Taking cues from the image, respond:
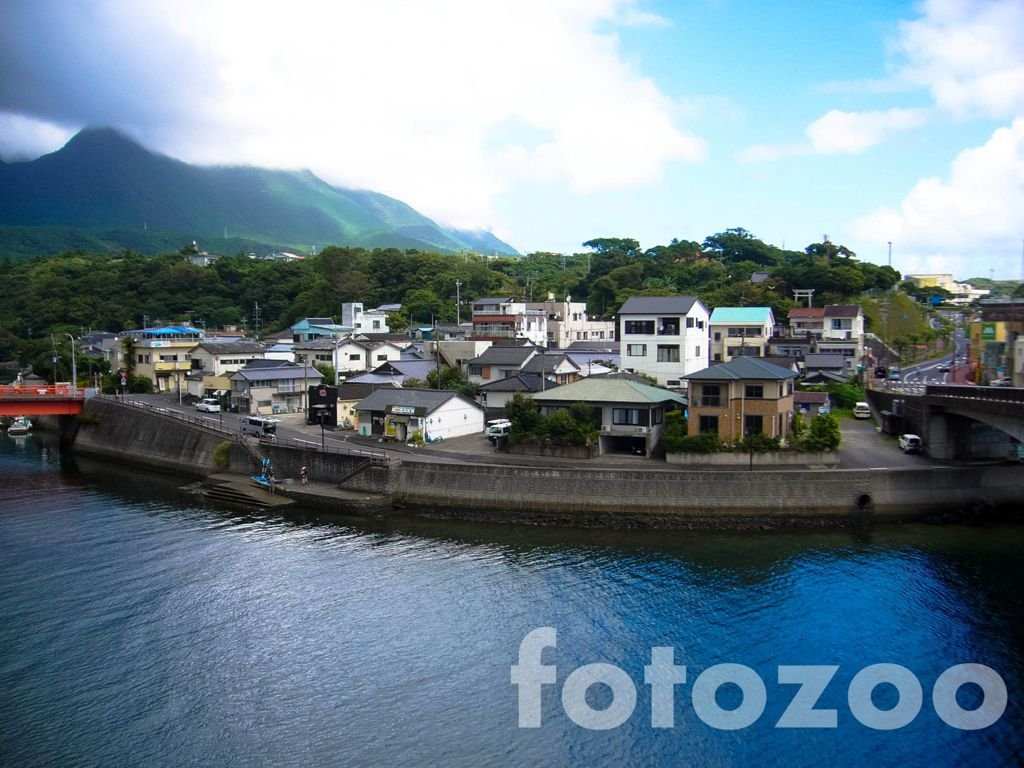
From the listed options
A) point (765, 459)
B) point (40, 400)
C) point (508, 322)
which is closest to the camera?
point (765, 459)

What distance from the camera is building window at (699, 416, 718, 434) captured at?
30.2 metres

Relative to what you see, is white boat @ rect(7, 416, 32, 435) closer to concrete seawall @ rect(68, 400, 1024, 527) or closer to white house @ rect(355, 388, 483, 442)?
white house @ rect(355, 388, 483, 442)

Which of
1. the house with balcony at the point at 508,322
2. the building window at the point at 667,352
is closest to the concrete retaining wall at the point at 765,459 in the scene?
the building window at the point at 667,352

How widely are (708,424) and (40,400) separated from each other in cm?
3603

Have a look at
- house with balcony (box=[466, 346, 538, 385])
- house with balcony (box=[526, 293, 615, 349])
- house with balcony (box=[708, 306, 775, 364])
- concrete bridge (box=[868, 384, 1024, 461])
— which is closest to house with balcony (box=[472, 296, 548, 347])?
house with balcony (box=[526, 293, 615, 349])

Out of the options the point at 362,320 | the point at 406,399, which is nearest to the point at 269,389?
the point at 406,399

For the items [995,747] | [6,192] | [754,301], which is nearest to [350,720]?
[995,747]

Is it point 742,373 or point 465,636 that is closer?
point 465,636

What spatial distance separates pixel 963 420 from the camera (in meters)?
29.6

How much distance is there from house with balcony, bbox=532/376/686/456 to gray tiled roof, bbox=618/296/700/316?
28.0 ft

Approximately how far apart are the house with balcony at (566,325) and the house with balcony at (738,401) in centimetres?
3200

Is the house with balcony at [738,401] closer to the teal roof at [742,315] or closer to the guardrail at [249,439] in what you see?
the guardrail at [249,439]

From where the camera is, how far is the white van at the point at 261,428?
36.6 metres

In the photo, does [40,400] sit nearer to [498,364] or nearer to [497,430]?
[498,364]
